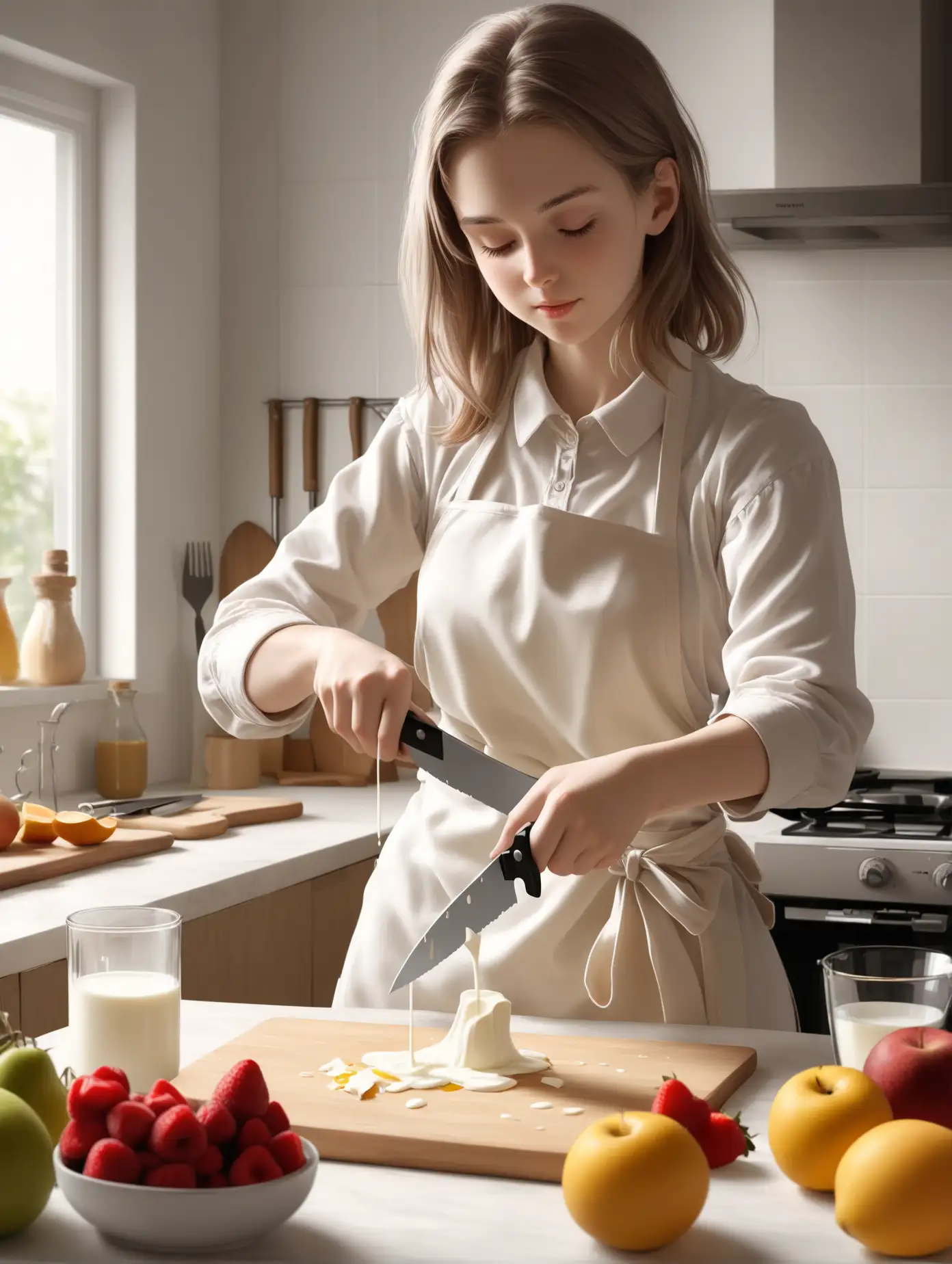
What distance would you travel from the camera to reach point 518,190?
1.28 metres

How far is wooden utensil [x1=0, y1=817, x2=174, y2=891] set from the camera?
6.68 feet

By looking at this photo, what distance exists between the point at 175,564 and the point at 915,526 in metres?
1.46

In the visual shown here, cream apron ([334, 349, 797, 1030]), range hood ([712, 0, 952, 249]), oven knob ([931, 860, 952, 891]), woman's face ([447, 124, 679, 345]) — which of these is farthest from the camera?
range hood ([712, 0, 952, 249])

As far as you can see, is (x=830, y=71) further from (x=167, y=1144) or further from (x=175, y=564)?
(x=167, y=1144)

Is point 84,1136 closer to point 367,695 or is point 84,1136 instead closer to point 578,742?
point 367,695

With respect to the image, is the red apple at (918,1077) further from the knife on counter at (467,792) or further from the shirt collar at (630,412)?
the shirt collar at (630,412)

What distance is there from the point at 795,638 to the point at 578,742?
0.24m

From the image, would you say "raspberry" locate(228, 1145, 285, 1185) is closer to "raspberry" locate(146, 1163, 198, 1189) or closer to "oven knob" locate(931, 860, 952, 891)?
"raspberry" locate(146, 1163, 198, 1189)

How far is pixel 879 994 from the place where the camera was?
1056 mm

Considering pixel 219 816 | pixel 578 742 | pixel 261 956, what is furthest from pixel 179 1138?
pixel 219 816

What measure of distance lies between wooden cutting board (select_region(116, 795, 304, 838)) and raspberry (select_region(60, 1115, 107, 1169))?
151 centimetres

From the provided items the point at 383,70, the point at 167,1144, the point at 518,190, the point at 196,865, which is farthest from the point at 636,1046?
the point at 383,70

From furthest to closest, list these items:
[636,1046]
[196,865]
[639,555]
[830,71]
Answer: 1. [830,71]
2. [196,865]
3. [639,555]
4. [636,1046]

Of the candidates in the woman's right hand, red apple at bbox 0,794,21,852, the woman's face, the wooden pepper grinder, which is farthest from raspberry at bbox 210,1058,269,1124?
the wooden pepper grinder
